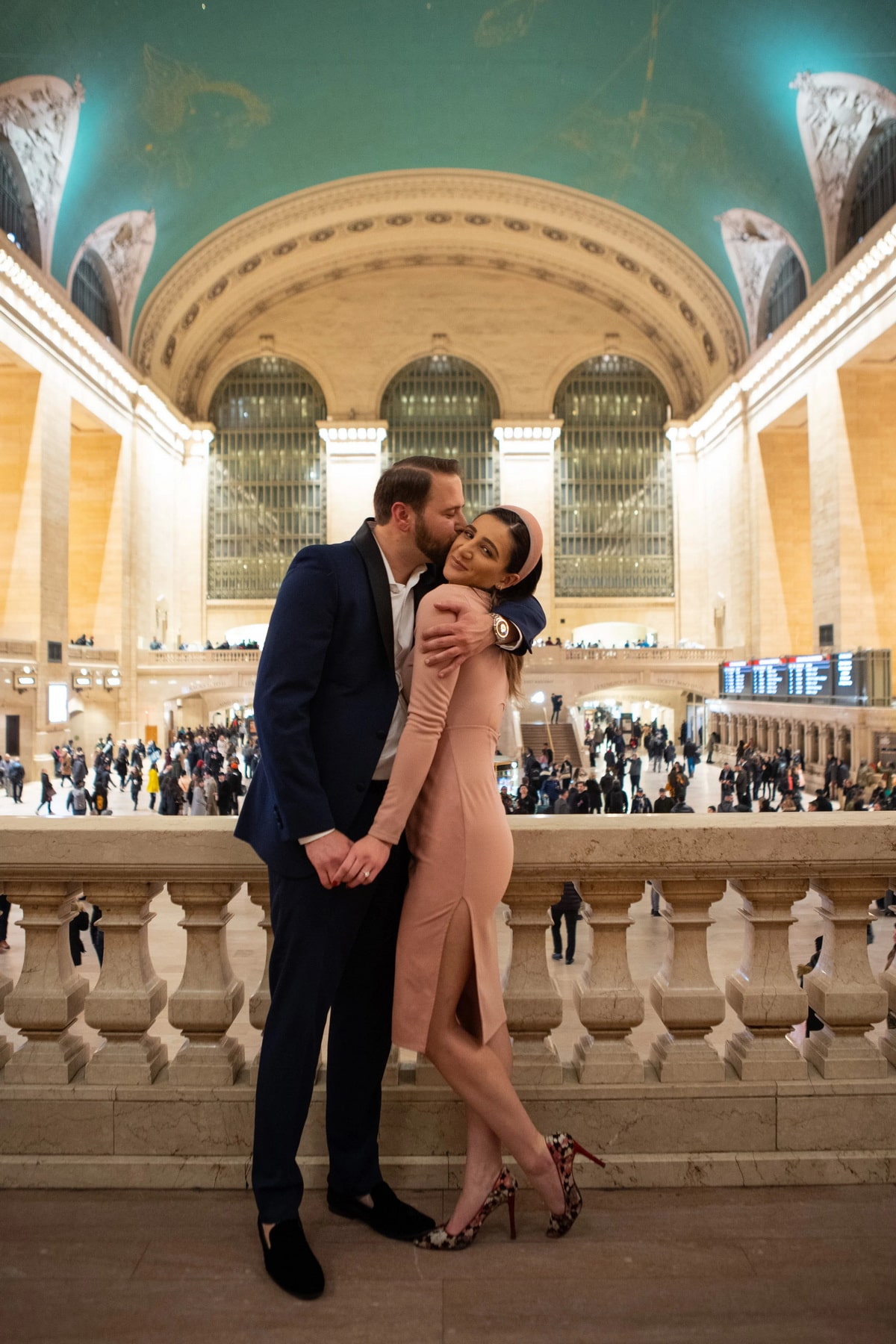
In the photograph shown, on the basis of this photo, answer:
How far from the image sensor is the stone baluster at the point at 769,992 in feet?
6.44

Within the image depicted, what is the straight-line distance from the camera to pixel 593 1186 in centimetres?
192

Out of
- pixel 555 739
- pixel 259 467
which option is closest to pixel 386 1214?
pixel 555 739

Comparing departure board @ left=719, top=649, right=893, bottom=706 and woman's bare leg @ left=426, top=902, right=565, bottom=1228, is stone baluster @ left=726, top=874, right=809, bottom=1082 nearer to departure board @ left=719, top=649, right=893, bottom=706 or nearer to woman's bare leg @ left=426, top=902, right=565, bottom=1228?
woman's bare leg @ left=426, top=902, right=565, bottom=1228

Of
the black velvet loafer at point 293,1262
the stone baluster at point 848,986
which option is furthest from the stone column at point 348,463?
the black velvet loafer at point 293,1262

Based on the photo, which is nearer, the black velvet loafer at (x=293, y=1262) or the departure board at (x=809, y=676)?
the black velvet loafer at (x=293, y=1262)

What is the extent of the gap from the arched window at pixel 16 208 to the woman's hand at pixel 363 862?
22505mm

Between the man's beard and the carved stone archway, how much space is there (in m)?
29.8

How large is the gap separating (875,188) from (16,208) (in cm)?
1920

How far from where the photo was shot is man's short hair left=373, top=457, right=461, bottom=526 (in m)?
1.84

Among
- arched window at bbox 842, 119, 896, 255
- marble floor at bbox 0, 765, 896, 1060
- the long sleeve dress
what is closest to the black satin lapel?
the long sleeve dress

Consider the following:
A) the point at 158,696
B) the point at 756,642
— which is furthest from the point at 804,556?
the point at 158,696

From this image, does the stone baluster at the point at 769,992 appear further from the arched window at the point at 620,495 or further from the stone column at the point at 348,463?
the arched window at the point at 620,495

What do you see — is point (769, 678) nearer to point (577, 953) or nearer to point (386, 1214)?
point (577, 953)

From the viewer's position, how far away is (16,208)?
69.5ft
